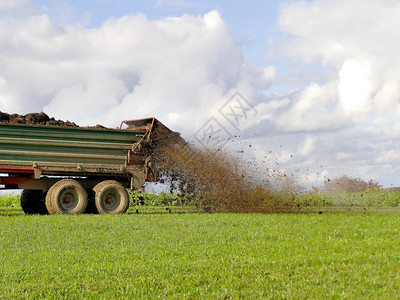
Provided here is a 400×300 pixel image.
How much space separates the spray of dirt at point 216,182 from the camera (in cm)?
1888

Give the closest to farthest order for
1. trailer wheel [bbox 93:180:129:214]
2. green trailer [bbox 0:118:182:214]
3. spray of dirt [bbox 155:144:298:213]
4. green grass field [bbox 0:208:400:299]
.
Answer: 1. green grass field [bbox 0:208:400:299]
2. green trailer [bbox 0:118:182:214]
3. trailer wheel [bbox 93:180:129:214]
4. spray of dirt [bbox 155:144:298:213]

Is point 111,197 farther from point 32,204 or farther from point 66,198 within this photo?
point 32,204

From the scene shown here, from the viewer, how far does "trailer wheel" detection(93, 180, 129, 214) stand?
59.1 ft

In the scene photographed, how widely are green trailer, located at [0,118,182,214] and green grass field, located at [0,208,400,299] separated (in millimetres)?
3911

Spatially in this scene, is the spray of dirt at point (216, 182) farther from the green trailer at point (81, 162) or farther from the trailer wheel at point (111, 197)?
the trailer wheel at point (111, 197)

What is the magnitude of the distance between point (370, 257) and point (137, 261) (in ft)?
13.7

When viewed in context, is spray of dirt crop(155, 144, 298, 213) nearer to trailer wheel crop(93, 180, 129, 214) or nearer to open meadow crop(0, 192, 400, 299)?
trailer wheel crop(93, 180, 129, 214)

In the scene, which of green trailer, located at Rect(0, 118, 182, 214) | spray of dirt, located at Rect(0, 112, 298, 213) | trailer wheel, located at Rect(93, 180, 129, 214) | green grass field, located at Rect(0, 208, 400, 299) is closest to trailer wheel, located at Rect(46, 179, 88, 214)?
green trailer, located at Rect(0, 118, 182, 214)

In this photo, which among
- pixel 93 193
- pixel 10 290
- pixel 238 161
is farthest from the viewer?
pixel 238 161

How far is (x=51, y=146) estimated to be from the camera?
17.6 metres

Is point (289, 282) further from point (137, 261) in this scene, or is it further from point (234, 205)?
point (234, 205)

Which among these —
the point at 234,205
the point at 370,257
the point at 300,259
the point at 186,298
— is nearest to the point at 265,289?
the point at 186,298

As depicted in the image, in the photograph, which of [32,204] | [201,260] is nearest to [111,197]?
[32,204]

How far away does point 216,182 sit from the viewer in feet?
62.8
